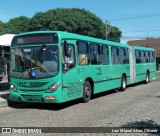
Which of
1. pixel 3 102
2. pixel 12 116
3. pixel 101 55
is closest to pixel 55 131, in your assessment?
pixel 12 116

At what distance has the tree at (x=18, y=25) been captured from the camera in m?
63.1

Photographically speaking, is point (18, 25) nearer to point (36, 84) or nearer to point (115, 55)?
point (115, 55)

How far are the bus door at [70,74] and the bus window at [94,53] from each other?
1.91m

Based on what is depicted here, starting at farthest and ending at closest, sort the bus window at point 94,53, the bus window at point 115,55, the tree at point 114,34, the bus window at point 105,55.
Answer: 1. the tree at point 114,34
2. the bus window at point 115,55
3. the bus window at point 105,55
4. the bus window at point 94,53

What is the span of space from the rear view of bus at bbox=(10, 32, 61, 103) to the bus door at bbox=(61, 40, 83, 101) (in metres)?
0.31

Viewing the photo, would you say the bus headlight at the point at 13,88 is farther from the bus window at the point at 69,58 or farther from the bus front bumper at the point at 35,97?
the bus window at the point at 69,58

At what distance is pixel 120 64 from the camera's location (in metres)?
19.4

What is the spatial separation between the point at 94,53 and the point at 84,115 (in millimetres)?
4996

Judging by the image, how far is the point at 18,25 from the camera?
64.5m

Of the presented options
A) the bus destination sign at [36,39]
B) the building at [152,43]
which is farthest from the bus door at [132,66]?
the building at [152,43]

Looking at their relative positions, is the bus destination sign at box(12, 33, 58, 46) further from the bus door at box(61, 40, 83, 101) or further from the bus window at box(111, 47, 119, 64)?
the bus window at box(111, 47, 119, 64)

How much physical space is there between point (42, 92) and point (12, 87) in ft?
4.61

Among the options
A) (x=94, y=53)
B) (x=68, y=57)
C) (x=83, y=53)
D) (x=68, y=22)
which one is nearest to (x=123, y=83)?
(x=94, y=53)

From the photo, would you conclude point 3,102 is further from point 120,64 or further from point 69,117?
point 120,64
